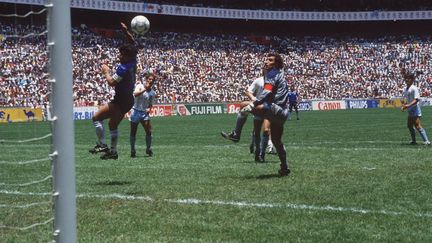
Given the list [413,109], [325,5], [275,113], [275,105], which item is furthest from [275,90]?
[325,5]

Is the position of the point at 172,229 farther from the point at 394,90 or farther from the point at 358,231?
the point at 394,90

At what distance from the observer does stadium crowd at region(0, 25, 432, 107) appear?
176ft

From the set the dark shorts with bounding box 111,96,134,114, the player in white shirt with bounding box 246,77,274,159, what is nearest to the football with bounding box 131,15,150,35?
the dark shorts with bounding box 111,96,134,114

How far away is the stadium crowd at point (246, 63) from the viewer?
2110 inches

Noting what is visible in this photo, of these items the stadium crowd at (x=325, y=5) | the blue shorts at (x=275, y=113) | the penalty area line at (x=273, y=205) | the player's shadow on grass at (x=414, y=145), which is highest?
the stadium crowd at (x=325, y=5)

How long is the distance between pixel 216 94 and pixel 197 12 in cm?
1387

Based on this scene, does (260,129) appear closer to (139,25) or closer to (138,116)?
(139,25)

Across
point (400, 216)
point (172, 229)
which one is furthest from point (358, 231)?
point (172, 229)

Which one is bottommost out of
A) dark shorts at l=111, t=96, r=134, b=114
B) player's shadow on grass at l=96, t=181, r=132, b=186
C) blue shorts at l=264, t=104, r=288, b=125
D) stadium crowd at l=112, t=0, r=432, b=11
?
player's shadow on grass at l=96, t=181, r=132, b=186

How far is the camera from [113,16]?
63062 millimetres

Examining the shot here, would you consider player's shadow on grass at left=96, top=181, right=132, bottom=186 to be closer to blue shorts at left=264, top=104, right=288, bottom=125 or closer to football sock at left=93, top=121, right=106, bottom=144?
football sock at left=93, top=121, right=106, bottom=144

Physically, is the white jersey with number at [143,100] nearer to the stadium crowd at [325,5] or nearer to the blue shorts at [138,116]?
the blue shorts at [138,116]

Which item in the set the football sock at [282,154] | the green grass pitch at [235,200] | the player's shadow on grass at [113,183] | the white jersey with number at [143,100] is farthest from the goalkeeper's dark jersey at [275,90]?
the white jersey with number at [143,100]

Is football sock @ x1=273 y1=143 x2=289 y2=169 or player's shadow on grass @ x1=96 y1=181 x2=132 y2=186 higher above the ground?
football sock @ x1=273 y1=143 x2=289 y2=169
